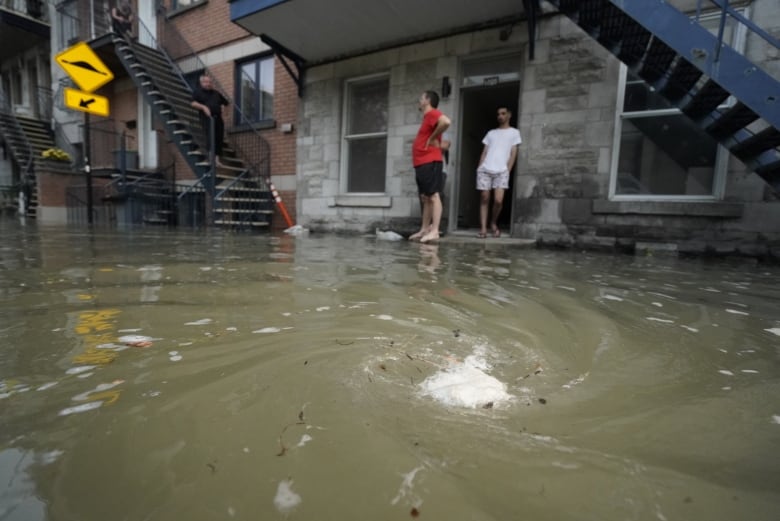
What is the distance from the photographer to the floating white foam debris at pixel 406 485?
654mm

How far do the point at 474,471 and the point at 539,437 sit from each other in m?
0.20

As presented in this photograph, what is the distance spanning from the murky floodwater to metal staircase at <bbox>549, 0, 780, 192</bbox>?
9.26 ft

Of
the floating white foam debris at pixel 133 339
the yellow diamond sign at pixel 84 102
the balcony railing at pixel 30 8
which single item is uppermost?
the balcony railing at pixel 30 8

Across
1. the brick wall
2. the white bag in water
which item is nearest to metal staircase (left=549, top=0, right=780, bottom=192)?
the white bag in water

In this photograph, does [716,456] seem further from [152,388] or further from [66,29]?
[66,29]

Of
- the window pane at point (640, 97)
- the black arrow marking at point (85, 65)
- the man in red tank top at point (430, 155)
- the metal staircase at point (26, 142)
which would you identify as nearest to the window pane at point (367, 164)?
the man in red tank top at point (430, 155)

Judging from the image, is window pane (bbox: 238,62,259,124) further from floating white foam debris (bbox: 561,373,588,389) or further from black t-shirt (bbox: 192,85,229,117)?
floating white foam debris (bbox: 561,373,588,389)

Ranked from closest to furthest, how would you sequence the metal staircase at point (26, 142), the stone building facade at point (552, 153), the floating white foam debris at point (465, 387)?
the floating white foam debris at point (465, 387)
the stone building facade at point (552, 153)
the metal staircase at point (26, 142)

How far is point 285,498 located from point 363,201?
23.5 ft

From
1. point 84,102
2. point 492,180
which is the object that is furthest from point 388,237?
point 84,102

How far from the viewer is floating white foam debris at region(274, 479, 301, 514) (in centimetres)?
63

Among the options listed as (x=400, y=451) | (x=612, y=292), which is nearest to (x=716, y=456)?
(x=400, y=451)

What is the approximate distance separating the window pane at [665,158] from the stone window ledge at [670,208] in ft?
0.85

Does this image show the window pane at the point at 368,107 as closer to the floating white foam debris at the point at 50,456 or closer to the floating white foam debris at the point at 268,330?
the floating white foam debris at the point at 268,330
